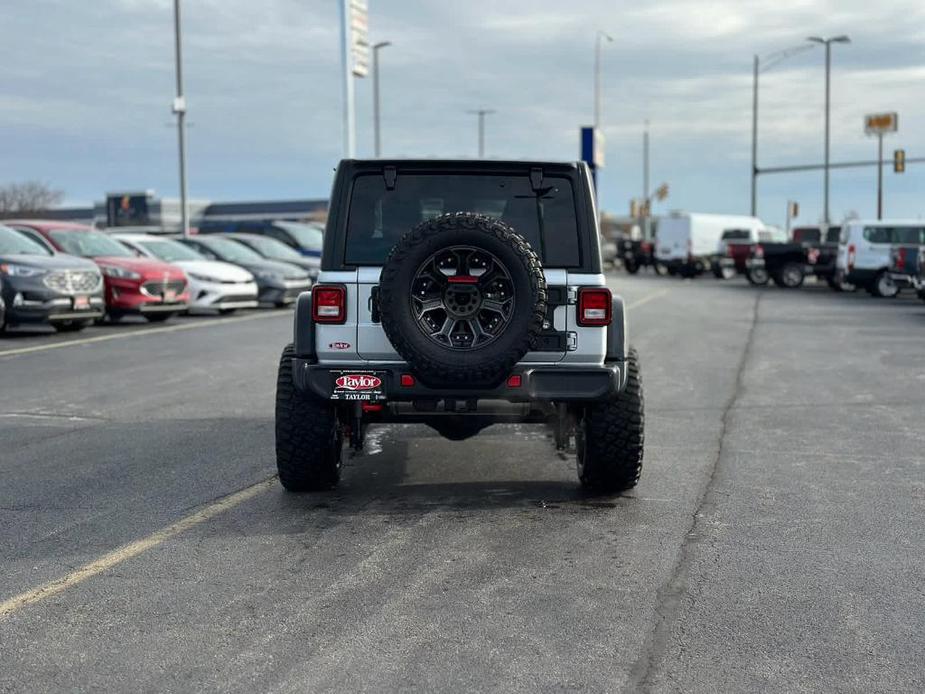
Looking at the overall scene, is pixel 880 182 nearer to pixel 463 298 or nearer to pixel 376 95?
pixel 376 95

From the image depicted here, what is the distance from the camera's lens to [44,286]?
17.2 m

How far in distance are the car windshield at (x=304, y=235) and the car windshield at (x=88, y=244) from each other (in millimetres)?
10214

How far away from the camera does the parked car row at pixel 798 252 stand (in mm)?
31891

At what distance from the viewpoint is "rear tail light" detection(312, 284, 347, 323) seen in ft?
21.1

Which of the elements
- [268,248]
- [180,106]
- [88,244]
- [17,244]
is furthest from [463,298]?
[180,106]

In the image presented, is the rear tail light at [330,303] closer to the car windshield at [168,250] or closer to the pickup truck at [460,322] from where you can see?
the pickup truck at [460,322]

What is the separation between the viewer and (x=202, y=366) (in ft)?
45.0

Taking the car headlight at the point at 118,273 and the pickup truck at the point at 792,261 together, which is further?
the pickup truck at the point at 792,261

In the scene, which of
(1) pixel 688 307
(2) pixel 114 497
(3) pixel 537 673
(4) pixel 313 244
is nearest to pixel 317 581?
(3) pixel 537 673

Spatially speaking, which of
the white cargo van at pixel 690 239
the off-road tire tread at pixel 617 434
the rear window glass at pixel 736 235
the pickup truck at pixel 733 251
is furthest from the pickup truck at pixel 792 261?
the off-road tire tread at pixel 617 434

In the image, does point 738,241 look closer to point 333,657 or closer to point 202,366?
point 202,366

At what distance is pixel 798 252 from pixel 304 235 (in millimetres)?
16155

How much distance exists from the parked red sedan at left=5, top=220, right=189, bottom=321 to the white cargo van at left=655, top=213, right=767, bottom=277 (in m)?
30.3

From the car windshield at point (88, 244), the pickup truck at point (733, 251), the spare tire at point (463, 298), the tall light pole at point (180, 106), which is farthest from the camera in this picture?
the pickup truck at point (733, 251)
